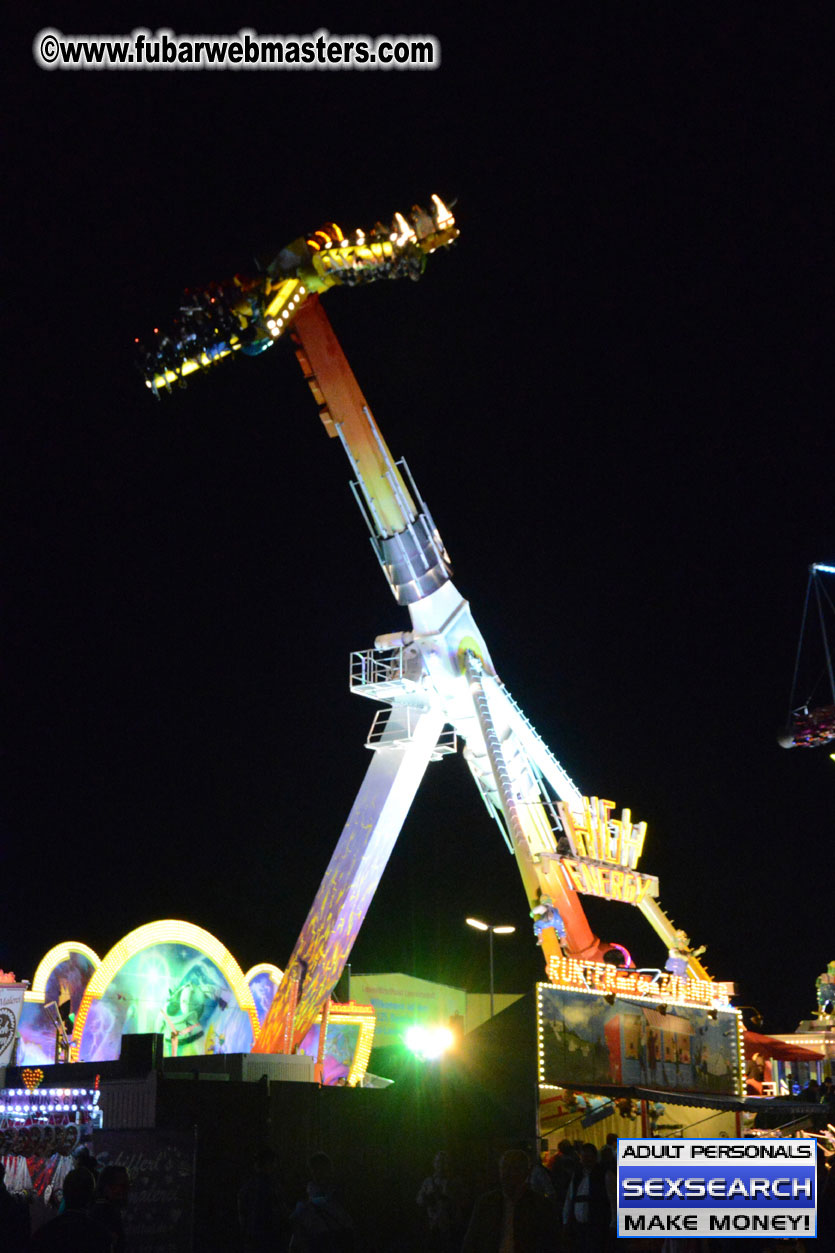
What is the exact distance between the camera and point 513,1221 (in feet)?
23.9

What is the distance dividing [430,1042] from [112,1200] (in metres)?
21.8

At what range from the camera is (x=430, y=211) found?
25.5 m

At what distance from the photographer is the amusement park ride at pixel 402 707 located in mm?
24891

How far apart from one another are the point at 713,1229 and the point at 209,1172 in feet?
28.6

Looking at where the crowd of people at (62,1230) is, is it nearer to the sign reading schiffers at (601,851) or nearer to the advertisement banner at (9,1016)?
the advertisement banner at (9,1016)

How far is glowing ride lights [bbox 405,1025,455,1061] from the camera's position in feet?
70.8

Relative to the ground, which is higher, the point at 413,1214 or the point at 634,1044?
the point at 634,1044

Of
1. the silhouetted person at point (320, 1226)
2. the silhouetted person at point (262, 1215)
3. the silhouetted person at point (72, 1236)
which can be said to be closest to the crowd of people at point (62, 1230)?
the silhouetted person at point (72, 1236)

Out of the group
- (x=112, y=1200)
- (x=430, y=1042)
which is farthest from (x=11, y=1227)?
(x=430, y=1042)

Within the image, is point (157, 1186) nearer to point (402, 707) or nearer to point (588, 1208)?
point (588, 1208)

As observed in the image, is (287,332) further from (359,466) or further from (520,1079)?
(520,1079)

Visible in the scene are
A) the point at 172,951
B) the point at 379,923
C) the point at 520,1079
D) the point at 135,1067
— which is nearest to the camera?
the point at 135,1067

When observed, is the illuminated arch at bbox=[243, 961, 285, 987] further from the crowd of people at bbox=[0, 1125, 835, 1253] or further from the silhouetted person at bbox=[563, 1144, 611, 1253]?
the silhouetted person at bbox=[563, 1144, 611, 1253]

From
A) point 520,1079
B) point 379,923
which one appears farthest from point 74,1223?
point 379,923
